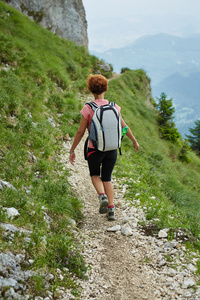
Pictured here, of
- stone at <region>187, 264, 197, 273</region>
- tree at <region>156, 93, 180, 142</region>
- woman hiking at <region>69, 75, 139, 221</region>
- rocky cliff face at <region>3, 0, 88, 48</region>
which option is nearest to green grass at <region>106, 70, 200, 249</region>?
stone at <region>187, 264, 197, 273</region>

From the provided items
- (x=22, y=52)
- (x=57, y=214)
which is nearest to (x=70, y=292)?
(x=57, y=214)

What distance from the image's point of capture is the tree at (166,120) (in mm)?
26812

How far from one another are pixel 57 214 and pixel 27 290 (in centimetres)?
211

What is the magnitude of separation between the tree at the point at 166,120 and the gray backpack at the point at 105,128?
22801 millimetres

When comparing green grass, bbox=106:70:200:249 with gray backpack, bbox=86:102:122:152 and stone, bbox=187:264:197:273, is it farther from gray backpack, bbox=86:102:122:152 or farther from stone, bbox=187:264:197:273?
gray backpack, bbox=86:102:122:152

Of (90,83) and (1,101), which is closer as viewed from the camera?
(90,83)

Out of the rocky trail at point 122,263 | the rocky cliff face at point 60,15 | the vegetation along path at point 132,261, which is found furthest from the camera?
the rocky cliff face at point 60,15

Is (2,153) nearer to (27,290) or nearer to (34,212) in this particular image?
(34,212)

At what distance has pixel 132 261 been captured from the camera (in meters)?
4.31

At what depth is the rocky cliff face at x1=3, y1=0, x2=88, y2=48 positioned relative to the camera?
78.6 ft

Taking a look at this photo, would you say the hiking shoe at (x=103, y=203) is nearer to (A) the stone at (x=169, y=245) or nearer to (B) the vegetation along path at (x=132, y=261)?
(B) the vegetation along path at (x=132, y=261)

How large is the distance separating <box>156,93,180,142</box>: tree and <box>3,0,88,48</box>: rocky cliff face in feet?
43.5

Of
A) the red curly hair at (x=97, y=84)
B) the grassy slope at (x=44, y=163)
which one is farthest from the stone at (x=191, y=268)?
the red curly hair at (x=97, y=84)

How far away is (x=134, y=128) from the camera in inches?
750
